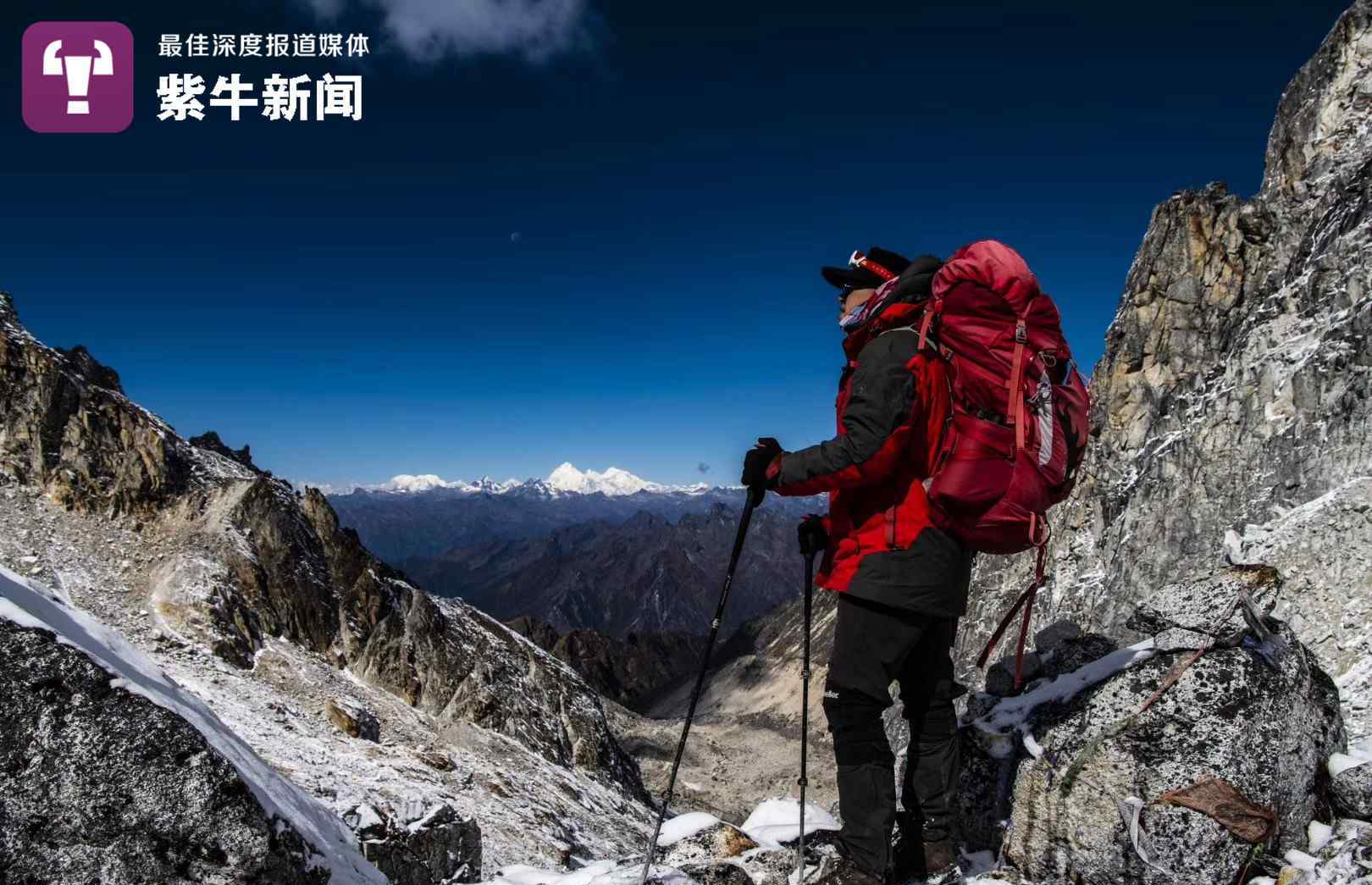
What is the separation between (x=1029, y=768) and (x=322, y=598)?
55790 mm

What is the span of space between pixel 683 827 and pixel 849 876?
312 centimetres

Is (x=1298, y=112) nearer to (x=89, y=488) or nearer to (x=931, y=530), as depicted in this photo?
(x=931, y=530)

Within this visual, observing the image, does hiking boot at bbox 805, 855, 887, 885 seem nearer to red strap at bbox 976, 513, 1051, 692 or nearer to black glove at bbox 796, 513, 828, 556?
red strap at bbox 976, 513, 1051, 692

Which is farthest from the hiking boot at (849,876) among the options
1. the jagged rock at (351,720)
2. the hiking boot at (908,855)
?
the jagged rock at (351,720)

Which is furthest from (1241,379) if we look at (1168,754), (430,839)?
(430,839)

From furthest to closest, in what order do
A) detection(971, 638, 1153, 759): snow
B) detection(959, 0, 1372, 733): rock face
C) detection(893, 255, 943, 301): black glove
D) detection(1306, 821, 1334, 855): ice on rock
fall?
detection(959, 0, 1372, 733): rock face < detection(971, 638, 1153, 759): snow < detection(1306, 821, 1334, 855): ice on rock < detection(893, 255, 943, 301): black glove

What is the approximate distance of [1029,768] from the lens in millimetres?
6781

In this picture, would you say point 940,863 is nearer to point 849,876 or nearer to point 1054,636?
point 849,876

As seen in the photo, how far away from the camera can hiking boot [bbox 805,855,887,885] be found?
5.28 m

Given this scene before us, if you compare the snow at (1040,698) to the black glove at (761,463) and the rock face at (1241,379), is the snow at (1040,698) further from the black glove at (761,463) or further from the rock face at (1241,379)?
the black glove at (761,463)

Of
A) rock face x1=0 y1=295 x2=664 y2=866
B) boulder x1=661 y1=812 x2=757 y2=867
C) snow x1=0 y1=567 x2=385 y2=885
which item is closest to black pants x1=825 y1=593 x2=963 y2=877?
boulder x1=661 y1=812 x2=757 y2=867

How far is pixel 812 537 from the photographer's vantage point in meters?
5.93

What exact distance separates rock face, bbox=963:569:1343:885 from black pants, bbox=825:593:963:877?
130cm

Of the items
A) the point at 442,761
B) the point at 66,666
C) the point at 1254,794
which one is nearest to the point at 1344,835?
the point at 1254,794
